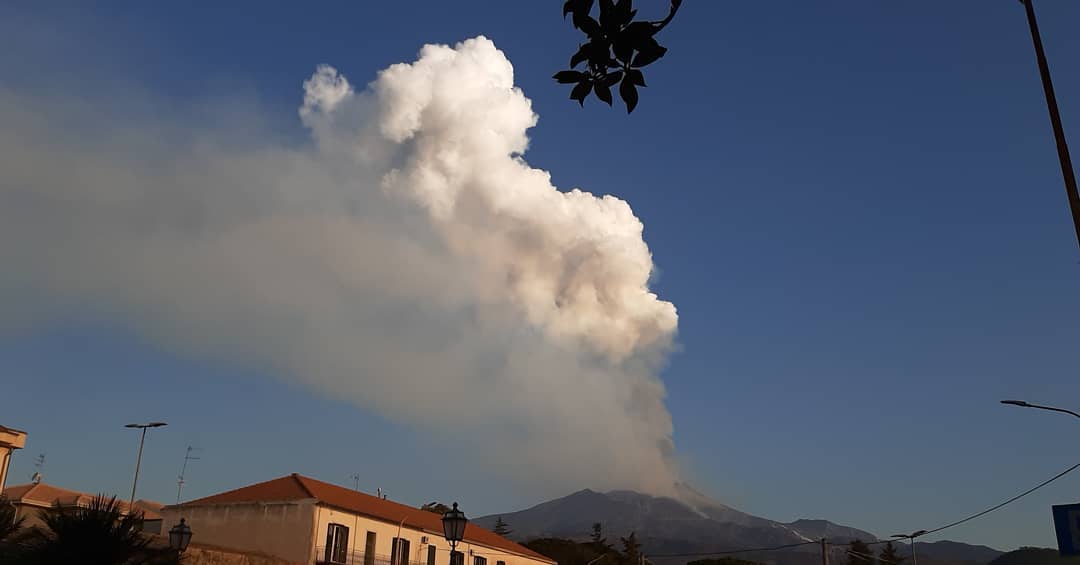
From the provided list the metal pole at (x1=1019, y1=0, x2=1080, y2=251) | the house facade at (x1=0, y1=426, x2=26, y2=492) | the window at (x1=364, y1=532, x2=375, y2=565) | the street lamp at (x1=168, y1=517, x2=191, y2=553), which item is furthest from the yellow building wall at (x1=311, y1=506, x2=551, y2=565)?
the metal pole at (x1=1019, y1=0, x2=1080, y2=251)

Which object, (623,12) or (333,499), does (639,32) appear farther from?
(333,499)

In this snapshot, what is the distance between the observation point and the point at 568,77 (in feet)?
20.8

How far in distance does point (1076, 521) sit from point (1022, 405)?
631 cm

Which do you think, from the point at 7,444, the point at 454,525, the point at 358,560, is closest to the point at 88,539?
the point at 454,525

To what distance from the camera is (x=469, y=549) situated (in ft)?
192

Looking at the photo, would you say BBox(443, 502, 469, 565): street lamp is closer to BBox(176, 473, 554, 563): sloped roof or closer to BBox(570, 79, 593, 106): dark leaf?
BBox(570, 79, 593, 106): dark leaf

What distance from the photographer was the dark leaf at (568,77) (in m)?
6.30

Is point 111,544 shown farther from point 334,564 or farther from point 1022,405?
point 334,564

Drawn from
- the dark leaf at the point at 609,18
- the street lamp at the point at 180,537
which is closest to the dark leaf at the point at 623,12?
the dark leaf at the point at 609,18

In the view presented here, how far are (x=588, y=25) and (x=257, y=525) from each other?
46799mm

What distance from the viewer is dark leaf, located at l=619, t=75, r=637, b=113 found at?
6.14 m

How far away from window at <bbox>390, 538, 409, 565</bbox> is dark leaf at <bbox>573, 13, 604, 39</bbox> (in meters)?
49.1

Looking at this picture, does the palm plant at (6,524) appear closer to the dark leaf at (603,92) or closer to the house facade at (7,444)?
the house facade at (7,444)

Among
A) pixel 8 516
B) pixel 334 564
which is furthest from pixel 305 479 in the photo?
pixel 8 516
